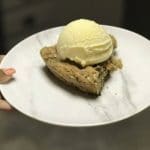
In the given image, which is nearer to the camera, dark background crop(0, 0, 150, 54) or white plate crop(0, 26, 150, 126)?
white plate crop(0, 26, 150, 126)

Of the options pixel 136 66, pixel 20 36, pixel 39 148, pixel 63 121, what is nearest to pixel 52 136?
pixel 39 148

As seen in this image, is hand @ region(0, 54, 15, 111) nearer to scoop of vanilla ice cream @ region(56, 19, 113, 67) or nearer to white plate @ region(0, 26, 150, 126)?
white plate @ region(0, 26, 150, 126)

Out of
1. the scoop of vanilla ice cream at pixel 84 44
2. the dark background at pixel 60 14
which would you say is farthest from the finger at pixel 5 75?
the dark background at pixel 60 14

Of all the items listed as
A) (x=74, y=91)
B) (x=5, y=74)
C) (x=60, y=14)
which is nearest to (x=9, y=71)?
(x=5, y=74)

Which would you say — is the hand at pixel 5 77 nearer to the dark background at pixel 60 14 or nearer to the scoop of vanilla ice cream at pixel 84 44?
the scoop of vanilla ice cream at pixel 84 44

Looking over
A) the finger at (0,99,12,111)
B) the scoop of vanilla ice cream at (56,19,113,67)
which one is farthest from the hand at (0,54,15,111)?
the scoop of vanilla ice cream at (56,19,113,67)
